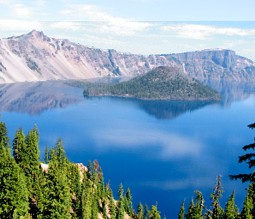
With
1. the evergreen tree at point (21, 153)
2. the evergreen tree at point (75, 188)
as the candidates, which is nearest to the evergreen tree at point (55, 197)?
the evergreen tree at point (21, 153)

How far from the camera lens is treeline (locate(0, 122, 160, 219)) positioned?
63781 mm

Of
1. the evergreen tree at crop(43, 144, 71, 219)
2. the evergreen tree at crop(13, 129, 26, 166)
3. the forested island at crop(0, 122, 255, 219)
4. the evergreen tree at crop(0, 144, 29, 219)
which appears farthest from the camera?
the evergreen tree at crop(13, 129, 26, 166)

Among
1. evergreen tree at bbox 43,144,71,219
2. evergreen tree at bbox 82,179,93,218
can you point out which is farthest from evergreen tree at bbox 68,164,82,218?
evergreen tree at bbox 43,144,71,219

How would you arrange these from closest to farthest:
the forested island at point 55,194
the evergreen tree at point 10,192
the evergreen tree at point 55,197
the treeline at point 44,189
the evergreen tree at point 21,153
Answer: the evergreen tree at point 55,197 < the forested island at point 55,194 < the treeline at point 44,189 < the evergreen tree at point 10,192 < the evergreen tree at point 21,153

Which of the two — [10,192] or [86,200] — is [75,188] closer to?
[86,200]

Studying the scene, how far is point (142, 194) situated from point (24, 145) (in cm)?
8443

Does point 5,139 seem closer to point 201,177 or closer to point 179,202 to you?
point 179,202

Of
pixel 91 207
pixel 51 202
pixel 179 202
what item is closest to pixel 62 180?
pixel 51 202

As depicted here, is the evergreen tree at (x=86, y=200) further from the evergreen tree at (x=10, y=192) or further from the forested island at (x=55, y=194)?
the evergreen tree at (x=10, y=192)

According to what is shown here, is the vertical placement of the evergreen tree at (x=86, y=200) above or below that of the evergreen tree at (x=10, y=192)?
below

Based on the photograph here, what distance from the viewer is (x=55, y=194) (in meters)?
63.2

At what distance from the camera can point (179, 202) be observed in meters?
155

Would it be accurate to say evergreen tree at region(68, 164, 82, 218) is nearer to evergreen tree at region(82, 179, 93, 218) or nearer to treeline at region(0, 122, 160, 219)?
treeline at region(0, 122, 160, 219)

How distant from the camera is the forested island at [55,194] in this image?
6319 centimetres
